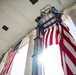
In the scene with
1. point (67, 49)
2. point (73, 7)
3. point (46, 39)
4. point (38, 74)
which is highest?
point (73, 7)

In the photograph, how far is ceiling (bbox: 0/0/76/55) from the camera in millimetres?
3404

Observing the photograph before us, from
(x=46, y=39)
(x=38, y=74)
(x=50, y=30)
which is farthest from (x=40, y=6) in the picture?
(x=38, y=74)

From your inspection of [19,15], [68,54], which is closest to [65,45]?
[68,54]

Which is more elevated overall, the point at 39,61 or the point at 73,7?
the point at 73,7

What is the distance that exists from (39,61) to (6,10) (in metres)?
2.62

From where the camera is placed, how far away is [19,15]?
379cm

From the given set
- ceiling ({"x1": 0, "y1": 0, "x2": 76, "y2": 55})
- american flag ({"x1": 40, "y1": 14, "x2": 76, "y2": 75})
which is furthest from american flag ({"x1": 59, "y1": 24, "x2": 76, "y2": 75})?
ceiling ({"x1": 0, "y1": 0, "x2": 76, "y2": 55})

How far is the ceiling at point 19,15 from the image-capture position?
11.2 ft

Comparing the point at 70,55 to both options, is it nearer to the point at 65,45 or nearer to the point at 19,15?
the point at 65,45

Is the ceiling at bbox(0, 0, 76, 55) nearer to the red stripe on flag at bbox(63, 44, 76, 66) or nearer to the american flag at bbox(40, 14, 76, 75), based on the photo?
the american flag at bbox(40, 14, 76, 75)

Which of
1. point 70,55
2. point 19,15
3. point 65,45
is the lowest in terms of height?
point 70,55

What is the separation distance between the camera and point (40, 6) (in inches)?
138

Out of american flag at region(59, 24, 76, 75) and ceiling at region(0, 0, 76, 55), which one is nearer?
american flag at region(59, 24, 76, 75)

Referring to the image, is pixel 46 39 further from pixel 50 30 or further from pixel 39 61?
pixel 39 61
